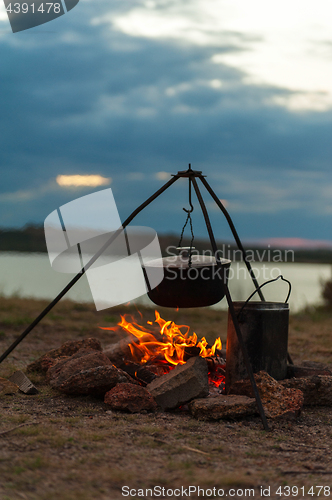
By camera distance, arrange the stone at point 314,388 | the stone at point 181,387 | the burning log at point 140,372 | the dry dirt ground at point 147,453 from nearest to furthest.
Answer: the dry dirt ground at point 147,453 < the stone at point 181,387 < the stone at point 314,388 < the burning log at point 140,372

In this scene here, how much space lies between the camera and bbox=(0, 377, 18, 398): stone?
5.10m

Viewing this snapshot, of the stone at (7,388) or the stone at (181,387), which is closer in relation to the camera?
the stone at (181,387)

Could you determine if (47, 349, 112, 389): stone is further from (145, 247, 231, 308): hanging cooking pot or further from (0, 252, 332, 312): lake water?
(0, 252, 332, 312): lake water

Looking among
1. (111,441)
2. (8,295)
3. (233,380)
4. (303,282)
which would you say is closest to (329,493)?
(111,441)

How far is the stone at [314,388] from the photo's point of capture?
5082mm

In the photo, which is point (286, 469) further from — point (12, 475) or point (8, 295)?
point (8, 295)

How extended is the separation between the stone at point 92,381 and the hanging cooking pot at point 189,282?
957mm

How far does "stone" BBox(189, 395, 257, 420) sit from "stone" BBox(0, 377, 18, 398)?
7.05ft

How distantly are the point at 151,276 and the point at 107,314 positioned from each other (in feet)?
21.9

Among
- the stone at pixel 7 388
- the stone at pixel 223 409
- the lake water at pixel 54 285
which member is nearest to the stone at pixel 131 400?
the stone at pixel 223 409

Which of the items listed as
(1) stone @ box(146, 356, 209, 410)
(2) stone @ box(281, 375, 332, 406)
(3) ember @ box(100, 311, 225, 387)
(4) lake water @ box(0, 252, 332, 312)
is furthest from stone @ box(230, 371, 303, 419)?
(4) lake water @ box(0, 252, 332, 312)

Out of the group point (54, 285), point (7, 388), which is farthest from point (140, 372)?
point (54, 285)

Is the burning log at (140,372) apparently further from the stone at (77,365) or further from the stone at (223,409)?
the stone at (223,409)

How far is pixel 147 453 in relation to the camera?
11.3 ft
